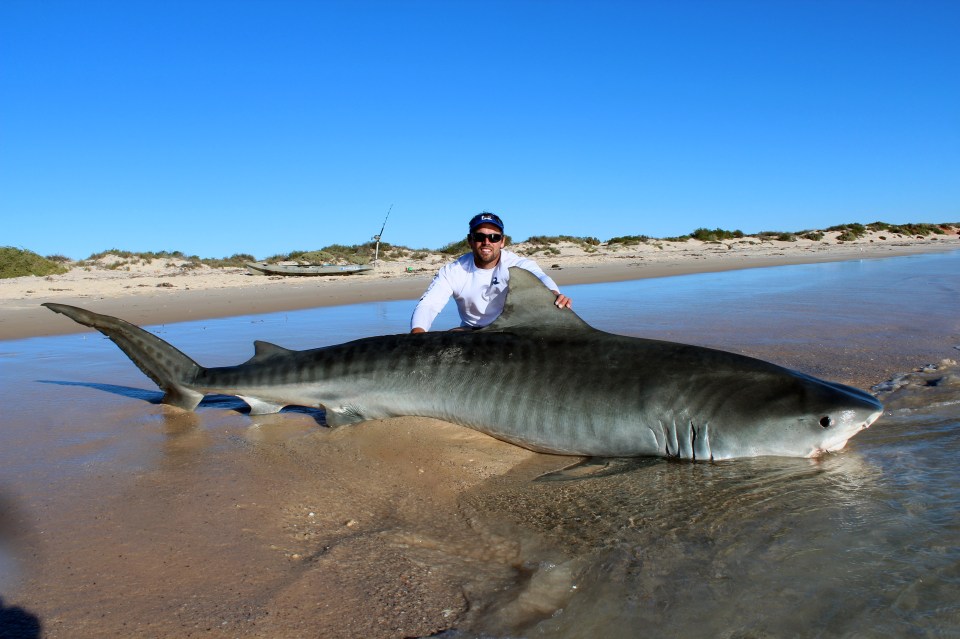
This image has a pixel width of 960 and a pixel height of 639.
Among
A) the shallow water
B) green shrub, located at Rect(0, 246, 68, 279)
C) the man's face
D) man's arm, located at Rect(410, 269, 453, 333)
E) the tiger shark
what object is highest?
green shrub, located at Rect(0, 246, 68, 279)

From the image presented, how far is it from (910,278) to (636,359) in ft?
46.3

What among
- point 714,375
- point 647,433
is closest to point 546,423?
point 647,433

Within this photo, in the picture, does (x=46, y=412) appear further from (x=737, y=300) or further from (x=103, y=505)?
(x=737, y=300)

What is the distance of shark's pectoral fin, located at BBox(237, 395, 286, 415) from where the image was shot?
4766mm

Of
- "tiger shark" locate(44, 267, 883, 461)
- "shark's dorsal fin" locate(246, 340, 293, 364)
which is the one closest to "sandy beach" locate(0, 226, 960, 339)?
"shark's dorsal fin" locate(246, 340, 293, 364)

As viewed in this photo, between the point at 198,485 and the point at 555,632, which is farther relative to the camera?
the point at 198,485

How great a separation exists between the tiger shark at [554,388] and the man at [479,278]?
4.46ft

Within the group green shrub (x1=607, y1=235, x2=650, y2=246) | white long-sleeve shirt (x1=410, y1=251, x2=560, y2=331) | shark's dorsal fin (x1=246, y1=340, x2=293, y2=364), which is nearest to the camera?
shark's dorsal fin (x1=246, y1=340, x2=293, y2=364)

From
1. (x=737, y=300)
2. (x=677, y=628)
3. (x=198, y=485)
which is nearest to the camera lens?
(x=677, y=628)

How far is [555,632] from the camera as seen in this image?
80.3 inches

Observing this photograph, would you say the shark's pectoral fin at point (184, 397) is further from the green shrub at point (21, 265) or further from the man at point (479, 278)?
the green shrub at point (21, 265)

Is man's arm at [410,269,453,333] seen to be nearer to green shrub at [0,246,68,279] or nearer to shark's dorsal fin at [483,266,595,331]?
shark's dorsal fin at [483,266,595,331]

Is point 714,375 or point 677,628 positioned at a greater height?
point 714,375

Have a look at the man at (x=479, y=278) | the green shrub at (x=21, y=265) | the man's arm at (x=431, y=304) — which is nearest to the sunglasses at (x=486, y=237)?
the man at (x=479, y=278)
